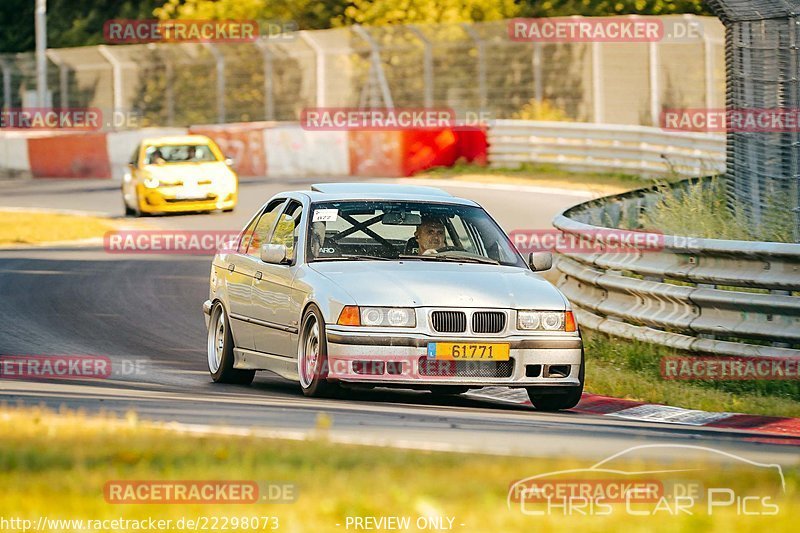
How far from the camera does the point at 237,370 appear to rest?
40.4 feet

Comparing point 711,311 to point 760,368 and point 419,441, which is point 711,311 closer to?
point 760,368

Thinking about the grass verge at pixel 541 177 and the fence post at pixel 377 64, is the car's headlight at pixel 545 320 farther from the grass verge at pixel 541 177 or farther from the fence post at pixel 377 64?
the fence post at pixel 377 64

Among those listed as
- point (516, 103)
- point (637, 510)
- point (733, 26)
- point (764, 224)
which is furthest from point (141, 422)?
point (516, 103)

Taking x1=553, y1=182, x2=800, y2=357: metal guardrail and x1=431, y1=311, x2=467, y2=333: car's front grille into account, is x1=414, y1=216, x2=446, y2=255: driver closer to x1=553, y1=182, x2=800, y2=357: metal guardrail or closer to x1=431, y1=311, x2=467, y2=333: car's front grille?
x1=431, y1=311, x2=467, y2=333: car's front grille

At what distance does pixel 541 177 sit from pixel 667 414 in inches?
903

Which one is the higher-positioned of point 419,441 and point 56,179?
point 419,441

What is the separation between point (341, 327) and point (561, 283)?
4.95 m

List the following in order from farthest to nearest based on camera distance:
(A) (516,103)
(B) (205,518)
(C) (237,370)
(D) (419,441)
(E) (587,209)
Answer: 1. (A) (516,103)
2. (E) (587,209)
3. (C) (237,370)
4. (D) (419,441)
5. (B) (205,518)

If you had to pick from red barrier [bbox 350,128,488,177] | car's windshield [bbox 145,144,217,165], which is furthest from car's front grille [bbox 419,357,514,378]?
red barrier [bbox 350,128,488,177]

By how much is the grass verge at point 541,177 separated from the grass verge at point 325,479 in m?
23.2

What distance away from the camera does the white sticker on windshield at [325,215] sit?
37.9ft

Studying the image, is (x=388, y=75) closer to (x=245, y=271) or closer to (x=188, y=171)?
(x=188, y=171)

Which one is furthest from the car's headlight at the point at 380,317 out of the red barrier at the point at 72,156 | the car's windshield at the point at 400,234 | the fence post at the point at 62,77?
the fence post at the point at 62,77

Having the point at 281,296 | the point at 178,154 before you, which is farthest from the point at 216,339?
the point at 178,154
